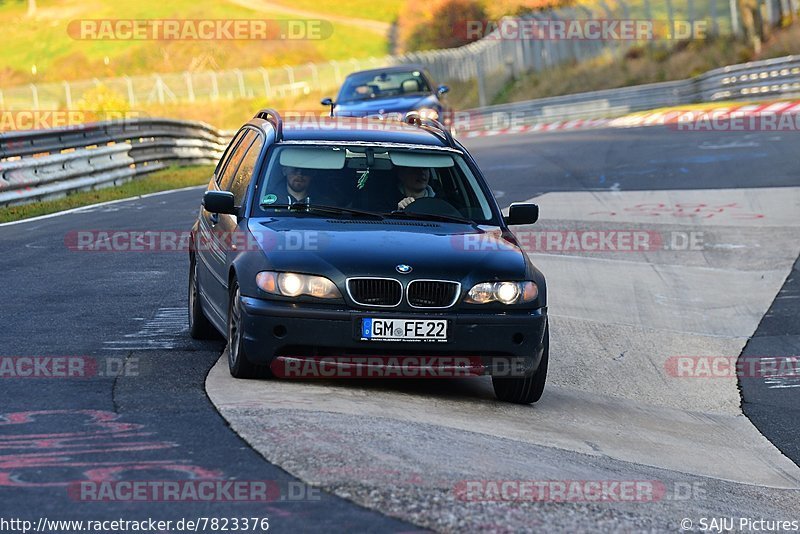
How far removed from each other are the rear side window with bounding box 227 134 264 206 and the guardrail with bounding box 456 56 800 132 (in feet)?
98.3

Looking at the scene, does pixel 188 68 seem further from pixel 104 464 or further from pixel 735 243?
pixel 104 464

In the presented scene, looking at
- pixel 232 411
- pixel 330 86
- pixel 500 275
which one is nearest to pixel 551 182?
pixel 500 275

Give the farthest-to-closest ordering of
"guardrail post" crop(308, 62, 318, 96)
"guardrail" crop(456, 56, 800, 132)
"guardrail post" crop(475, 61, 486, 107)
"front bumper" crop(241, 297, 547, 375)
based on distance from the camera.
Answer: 1. "guardrail post" crop(308, 62, 318, 96)
2. "guardrail post" crop(475, 61, 486, 107)
3. "guardrail" crop(456, 56, 800, 132)
4. "front bumper" crop(241, 297, 547, 375)

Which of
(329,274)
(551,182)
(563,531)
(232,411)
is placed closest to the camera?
(563,531)

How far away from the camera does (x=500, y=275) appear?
7.80 meters

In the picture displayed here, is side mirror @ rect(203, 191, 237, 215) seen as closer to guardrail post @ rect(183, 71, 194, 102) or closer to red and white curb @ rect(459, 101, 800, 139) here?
red and white curb @ rect(459, 101, 800, 139)

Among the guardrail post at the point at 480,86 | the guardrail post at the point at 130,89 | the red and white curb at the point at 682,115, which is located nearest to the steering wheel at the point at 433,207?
the red and white curb at the point at 682,115

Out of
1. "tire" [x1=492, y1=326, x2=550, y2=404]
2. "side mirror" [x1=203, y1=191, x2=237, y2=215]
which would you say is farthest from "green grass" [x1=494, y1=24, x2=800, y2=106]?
"side mirror" [x1=203, y1=191, x2=237, y2=215]

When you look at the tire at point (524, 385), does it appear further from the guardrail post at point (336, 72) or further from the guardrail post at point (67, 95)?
the guardrail post at point (336, 72)

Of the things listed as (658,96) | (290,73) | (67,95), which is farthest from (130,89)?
(658,96)

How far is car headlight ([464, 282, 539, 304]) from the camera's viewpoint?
304 inches

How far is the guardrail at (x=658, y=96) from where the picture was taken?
3775cm

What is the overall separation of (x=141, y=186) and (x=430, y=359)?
1720 centimetres

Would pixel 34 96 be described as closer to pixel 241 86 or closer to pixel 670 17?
pixel 241 86
